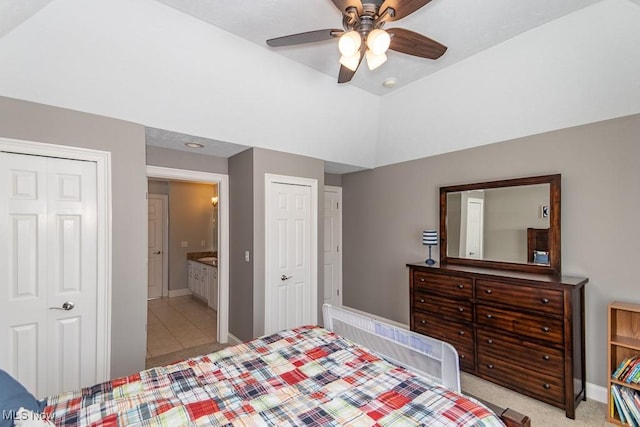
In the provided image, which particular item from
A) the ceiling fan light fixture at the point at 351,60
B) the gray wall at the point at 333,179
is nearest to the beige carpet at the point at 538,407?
the ceiling fan light fixture at the point at 351,60

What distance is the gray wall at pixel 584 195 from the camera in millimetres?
2435

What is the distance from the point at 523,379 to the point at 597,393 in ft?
2.04

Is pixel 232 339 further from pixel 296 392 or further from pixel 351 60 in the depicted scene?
pixel 351 60

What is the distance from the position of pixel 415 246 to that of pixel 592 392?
2100mm

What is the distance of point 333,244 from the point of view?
503 centimetres

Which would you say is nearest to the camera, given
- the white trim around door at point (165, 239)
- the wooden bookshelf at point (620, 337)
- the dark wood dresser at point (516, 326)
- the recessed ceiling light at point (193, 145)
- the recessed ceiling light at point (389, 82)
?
the wooden bookshelf at point (620, 337)

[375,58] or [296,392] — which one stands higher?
[375,58]

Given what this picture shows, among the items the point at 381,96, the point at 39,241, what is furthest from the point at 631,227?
the point at 39,241

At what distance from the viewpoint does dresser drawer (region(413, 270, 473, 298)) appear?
9.72 feet

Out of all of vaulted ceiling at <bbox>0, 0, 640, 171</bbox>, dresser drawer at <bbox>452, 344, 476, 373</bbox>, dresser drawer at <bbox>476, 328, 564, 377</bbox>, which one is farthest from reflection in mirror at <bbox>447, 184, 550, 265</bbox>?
dresser drawer at <bbox>452, 344, 476, 373</bbox>

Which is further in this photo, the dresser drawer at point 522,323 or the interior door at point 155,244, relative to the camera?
the interior door at point 155,244

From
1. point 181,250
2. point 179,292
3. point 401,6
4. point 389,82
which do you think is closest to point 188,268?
point 181,250

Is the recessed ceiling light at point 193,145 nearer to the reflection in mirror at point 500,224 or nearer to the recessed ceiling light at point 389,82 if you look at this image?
the recessed ceiling light at point 389,82

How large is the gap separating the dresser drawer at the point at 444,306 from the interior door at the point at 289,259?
1.33 meters
